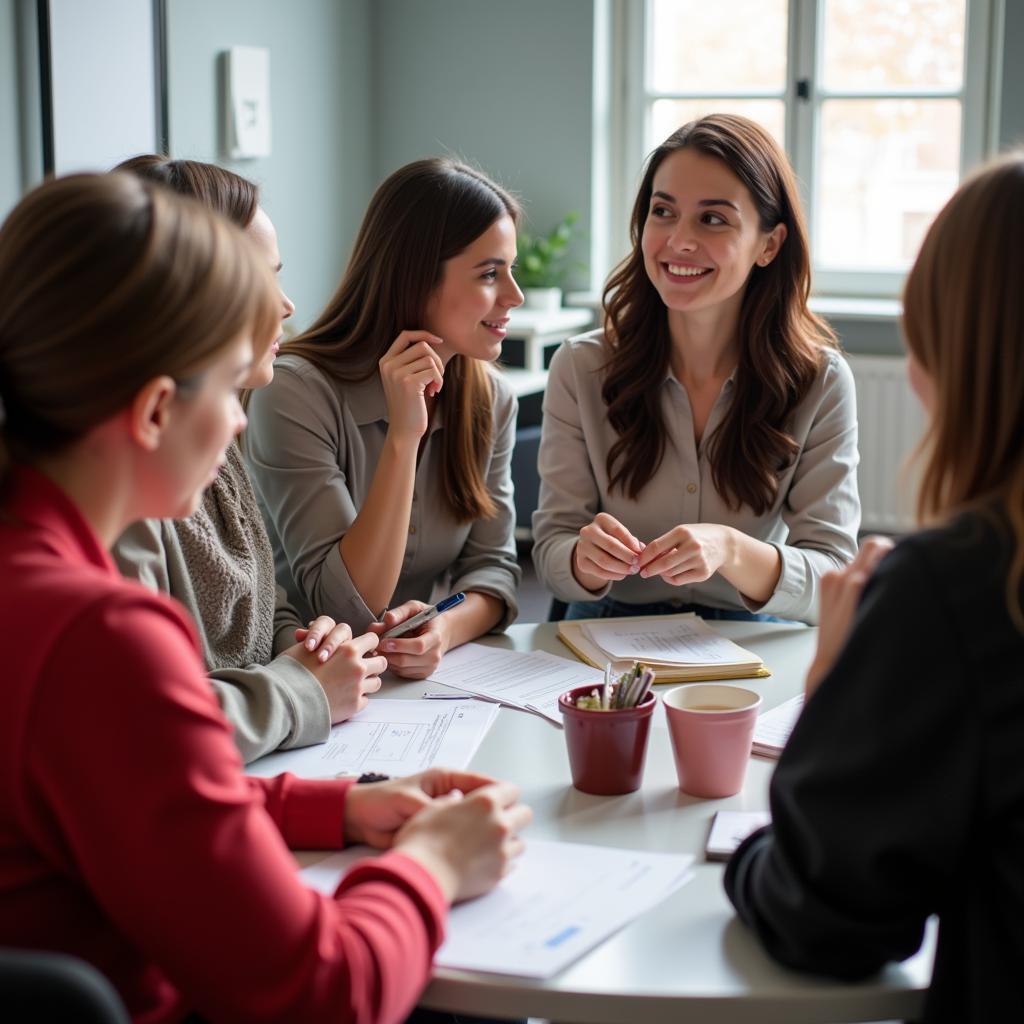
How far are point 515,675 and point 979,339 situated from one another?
0.88 meters

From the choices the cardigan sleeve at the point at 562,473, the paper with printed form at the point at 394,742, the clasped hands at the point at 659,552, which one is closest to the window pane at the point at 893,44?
the cardigan sleeve at the point at 562,473

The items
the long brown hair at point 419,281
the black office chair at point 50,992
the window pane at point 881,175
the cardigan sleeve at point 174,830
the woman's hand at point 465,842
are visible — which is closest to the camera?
the black office chair at point 50,992

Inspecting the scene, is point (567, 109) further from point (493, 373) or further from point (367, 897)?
point (367, 897)

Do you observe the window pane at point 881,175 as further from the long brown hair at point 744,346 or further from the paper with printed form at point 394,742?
the paper with printed form at point 394,742

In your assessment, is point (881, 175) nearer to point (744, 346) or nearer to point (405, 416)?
point (744, 346)

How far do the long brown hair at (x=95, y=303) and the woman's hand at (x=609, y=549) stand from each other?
100 centimetres

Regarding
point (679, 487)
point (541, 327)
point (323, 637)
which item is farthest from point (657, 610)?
point (541, 327)

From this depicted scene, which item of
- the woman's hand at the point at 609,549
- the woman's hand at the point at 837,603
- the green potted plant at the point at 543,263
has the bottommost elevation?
the woman's hand at the point at 609,549

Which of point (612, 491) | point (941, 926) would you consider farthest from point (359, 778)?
point (612, 491)

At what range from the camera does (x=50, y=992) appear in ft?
2.22

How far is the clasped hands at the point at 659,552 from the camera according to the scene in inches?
70.7

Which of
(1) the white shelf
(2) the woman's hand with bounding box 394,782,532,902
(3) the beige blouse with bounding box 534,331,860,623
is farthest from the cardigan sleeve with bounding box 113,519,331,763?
(1) the white shelf

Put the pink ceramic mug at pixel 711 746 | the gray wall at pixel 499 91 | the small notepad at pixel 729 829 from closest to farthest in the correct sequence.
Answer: the small notepad at pixel 729 829 → the pink ceramic mug at pixel 711 746 → the gray wall at pixel 499 91

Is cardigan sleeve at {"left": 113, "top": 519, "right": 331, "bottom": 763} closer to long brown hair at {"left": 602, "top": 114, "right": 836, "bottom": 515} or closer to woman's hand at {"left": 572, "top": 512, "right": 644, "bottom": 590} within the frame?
woman's hand at {"left": 572, "top": 512, "right": 644, "bottom": 590}
